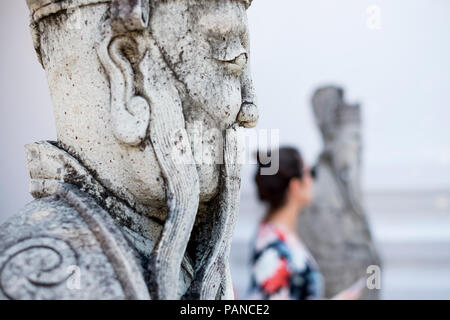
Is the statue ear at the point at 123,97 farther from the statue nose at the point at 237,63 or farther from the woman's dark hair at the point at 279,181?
the woman's dark hair at the point at 279,181

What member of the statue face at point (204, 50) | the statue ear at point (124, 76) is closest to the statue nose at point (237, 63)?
the statue face at point (204, 50)

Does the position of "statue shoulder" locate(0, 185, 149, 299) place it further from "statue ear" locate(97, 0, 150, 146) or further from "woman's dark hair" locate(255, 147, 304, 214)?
"woman's dark hair" locate(255, 147, 304, 214)

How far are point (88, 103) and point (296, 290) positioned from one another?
1102 millimetres

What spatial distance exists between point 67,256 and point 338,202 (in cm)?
389

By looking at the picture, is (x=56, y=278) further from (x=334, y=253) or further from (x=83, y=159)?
(x=334, y=253)

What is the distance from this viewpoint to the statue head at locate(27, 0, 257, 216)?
1.92 metres

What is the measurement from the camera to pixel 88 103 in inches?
78.5

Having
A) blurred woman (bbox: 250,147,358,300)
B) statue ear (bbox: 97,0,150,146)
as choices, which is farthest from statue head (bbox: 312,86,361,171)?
statue ear (bbox: 97,0,150,146)

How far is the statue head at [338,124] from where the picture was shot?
5.56 metres

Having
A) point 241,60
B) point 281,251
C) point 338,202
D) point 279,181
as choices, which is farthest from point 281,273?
point 338,202

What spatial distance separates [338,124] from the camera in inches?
219

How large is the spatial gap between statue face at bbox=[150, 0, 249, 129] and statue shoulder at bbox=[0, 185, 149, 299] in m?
0.36

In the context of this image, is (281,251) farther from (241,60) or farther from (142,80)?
(142,80)
